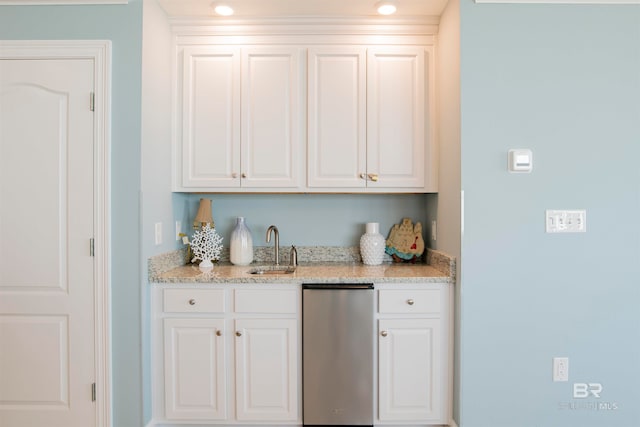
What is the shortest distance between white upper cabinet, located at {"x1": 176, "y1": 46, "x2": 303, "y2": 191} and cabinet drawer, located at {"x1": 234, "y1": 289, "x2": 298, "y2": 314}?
2.19 ft

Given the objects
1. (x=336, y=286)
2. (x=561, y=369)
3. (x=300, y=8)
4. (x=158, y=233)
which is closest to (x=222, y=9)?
(x=300, y=8)

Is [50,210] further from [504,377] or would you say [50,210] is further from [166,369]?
[504,377]

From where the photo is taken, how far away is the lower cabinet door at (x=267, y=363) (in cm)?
206

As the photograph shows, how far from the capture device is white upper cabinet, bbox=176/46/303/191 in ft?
7.73

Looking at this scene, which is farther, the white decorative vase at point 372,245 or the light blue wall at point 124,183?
the white decorative vase at point 372,245

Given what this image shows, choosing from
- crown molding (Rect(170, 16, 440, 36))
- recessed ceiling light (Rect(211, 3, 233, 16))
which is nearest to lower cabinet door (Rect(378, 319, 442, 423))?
crown molding (Rect(170, 16, 440, 36))

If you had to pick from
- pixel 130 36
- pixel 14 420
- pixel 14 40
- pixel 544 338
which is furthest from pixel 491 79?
pixel 14 420

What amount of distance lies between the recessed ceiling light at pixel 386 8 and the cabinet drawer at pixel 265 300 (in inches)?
66.4

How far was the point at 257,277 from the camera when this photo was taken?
81.7 inches

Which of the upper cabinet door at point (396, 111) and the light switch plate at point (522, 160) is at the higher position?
the upper cabinet door at point (396, 111)

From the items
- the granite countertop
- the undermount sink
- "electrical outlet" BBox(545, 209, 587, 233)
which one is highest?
"electrical outlet" BBox(545, 209, 587, 233)

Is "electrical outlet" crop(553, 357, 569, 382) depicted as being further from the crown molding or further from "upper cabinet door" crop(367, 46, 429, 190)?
the crown molding

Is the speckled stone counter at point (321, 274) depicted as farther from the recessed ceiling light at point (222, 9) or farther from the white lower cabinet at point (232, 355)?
the recessed ceiling light at point (222, 9)

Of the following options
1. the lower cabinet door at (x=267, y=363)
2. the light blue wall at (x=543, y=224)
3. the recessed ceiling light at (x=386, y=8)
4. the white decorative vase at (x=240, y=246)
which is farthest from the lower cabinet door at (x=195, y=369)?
the recessed ceiling light at (x=386, y=8)
